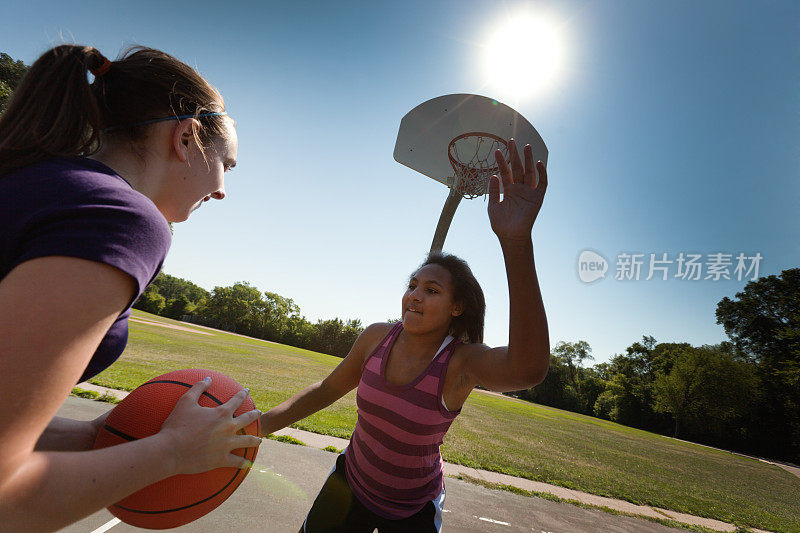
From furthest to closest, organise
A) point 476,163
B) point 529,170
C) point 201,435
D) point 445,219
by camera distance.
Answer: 1. point 476,163
2. point 445,219
3. point 529,170
4. point 201,435

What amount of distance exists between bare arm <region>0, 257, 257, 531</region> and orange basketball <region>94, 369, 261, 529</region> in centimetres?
75

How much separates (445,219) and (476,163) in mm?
1892

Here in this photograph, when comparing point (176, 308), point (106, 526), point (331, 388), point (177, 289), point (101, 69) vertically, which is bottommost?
point (176, 308)

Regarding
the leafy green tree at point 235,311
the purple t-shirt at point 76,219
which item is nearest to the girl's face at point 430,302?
the purple t-shirt at point 76,219

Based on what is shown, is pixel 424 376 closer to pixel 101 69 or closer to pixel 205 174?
pixel 205 174

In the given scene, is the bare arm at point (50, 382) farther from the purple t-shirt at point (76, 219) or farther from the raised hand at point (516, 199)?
the raised hand at point (516, 199)

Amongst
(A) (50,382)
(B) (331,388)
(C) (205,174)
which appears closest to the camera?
(A) (50,382)

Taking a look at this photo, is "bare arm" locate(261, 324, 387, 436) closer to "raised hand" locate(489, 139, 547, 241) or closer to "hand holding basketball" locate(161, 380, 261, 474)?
"hand holding basketball" locate(161, 380, 261, 474)

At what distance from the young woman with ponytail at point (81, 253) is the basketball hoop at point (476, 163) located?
5.44 metres

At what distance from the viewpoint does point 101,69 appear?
140 centimetres

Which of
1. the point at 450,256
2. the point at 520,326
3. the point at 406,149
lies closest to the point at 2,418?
the point at 520,326

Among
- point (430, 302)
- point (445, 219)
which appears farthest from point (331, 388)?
point (445, 219)

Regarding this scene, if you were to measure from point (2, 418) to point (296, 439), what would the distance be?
22.1ft

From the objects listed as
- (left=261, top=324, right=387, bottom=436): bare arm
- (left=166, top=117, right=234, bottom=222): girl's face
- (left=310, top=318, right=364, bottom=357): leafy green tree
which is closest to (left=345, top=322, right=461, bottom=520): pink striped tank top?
(left=261, top=324, right=387, bottom=436): bare arm
